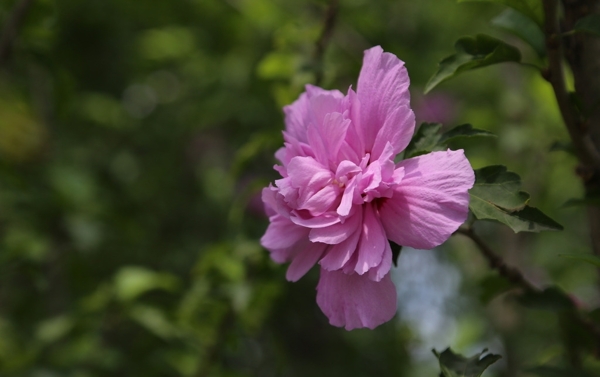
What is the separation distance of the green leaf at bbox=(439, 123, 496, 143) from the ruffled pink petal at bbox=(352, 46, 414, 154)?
0.07 m

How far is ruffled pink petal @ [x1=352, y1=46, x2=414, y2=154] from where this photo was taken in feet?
2.52

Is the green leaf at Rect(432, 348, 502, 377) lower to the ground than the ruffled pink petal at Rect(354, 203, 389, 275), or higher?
lower

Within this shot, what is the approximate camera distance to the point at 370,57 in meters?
0.80

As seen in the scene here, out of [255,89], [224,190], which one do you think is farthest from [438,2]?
[224,190]

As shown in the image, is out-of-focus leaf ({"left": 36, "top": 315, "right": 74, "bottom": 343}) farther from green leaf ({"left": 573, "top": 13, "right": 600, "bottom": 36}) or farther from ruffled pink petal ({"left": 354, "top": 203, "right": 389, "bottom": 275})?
green leaf ({"left": 573, "top": 13, "right": 600, "bottom": 36})

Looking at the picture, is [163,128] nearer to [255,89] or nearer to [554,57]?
[255,89]

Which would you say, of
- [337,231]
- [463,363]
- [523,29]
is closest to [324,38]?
[523,29]

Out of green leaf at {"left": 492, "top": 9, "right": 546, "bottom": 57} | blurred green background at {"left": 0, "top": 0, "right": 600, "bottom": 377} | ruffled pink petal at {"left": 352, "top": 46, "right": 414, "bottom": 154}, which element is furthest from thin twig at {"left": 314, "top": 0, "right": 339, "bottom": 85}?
ruffled pink petal at {"left": 352, "top": 46, "right": 414, "bottom": 154}

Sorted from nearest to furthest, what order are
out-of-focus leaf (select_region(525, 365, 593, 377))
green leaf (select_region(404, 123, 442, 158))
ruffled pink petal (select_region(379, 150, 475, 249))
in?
ruffled pink petal (select_region(379, 150, 475, 249)) < green leaf (select_region(404, 123, 442, 158)) < out-of-focus leaf (select_region(525, 365, 593, 377))

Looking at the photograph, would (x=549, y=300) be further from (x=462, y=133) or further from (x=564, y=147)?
(x=462, y=133)

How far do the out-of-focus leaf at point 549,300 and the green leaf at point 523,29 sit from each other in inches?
16.3

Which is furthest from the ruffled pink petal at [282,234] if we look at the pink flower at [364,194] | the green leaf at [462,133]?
the green leaf at [462,133]

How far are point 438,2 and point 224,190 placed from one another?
4.96 feet

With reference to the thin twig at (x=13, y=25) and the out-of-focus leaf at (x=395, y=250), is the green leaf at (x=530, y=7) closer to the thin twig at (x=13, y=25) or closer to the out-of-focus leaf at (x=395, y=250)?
the out-of-focus leaf at (x=395, y=250)
